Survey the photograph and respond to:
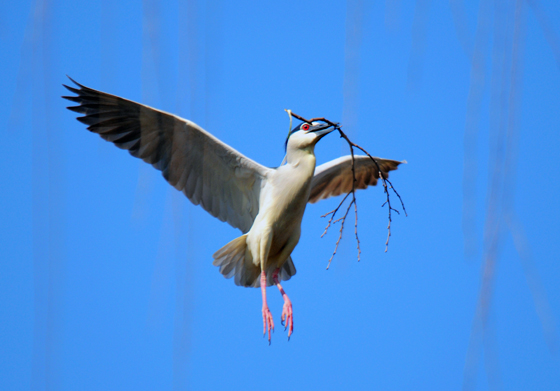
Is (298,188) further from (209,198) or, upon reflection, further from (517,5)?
(517,5)

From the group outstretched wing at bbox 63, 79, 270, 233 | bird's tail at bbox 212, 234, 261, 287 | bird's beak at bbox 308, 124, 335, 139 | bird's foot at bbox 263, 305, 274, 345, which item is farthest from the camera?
bird's tail at bbox 212, 234, 261, 287

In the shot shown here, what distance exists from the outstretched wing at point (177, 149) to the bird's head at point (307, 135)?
1.08 ft

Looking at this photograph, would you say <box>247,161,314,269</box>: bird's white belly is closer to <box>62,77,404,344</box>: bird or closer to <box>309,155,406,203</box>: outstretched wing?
<box>62,77,404,344</box>: bird

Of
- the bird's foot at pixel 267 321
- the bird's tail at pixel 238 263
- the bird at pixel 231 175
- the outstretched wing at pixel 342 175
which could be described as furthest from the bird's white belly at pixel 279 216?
the outstretched wing at pixel 342 175

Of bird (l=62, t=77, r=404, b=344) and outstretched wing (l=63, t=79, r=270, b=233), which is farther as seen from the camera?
outstretched wing (l=63, t=79, r=270, b=233)

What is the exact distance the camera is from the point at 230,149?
4934 millimetres

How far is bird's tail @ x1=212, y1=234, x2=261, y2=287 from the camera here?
17.1ft

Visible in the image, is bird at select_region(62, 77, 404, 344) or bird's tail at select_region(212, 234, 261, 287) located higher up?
bird at select_region(62, 77, 404, 344)

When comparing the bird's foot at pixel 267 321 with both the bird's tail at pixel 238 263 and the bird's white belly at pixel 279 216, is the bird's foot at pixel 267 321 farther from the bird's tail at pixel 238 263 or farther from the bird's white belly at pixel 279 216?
the bird's tail at pixel 238 263

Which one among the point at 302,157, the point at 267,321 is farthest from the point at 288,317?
the point at 302,157

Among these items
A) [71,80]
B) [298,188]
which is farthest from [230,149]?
[71,80]

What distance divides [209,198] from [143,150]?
713 millimetres

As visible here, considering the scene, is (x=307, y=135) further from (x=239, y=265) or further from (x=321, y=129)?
(x=239, y=265)

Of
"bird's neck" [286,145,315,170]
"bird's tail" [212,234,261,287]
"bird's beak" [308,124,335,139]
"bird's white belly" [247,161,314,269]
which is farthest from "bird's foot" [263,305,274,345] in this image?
"bird's beak" [308,124,335,139]
